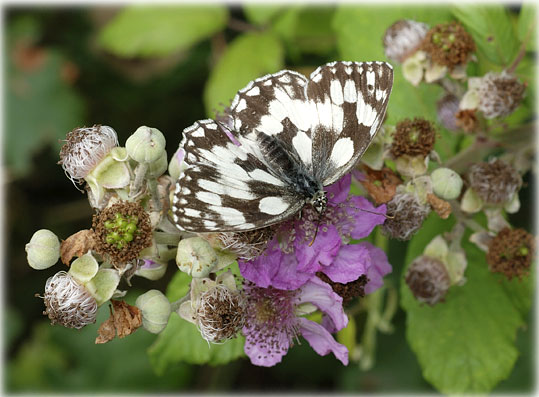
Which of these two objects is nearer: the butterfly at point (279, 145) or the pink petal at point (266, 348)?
the butterfly at point (279, 145)

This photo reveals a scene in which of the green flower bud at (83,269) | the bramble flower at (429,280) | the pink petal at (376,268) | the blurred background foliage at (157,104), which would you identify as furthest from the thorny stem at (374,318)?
the green flower bud at (83,269)

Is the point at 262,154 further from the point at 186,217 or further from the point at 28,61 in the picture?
the point at 28,61

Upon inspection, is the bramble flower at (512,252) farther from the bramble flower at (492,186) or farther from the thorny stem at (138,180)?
the thorny stem at (138,180)

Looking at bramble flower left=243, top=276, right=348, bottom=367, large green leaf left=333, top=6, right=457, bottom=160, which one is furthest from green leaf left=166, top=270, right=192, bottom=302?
large green leaf left=333, top=6, right=457, bottom=160

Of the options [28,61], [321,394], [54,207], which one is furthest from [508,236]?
[28,61]

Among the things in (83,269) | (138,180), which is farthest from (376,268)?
(83,269)

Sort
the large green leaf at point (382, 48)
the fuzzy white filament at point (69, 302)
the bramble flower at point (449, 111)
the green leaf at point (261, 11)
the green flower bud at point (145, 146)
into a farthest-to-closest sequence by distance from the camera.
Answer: the green leaf at point (261, 11) → the large green leaf at point (382, 48) → the bramble flower at point (449, 111) → the green flower bud at point (145, 146) → the fuzzy white filament at point (69, 302)

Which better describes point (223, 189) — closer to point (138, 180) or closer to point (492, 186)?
point (138, 180)
